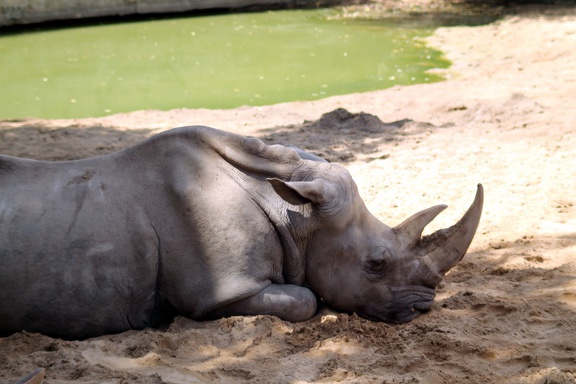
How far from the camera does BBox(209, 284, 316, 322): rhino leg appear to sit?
442 cm

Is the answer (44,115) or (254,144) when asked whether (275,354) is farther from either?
(44,115)

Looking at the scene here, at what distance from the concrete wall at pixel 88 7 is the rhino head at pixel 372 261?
16158 millimetres

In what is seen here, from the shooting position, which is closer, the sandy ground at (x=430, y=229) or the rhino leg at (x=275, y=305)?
the sandy ground at (x=430, y=229)

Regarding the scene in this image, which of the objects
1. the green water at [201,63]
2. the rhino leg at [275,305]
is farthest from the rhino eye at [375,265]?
the green water at [201,63]

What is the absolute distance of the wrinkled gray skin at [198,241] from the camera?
14.2 ft

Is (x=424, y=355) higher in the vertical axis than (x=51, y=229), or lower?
lower

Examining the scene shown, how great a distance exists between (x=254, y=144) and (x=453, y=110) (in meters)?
5.73

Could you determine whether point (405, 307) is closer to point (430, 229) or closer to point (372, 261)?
point (372, 261)

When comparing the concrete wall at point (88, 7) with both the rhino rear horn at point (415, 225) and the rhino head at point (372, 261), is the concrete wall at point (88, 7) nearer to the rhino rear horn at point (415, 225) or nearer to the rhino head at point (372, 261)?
the rhino head at point (372, 261)

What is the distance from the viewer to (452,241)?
15.1ft

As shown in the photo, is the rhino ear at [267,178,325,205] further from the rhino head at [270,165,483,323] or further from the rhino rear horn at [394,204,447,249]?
the rhino rear horn at [394,204,447,249]

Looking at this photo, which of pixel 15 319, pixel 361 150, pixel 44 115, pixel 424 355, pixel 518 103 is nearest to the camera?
pixel 424 355

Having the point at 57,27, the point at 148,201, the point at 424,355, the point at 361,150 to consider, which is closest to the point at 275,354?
the point at 424,355

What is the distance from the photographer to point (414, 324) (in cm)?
447
